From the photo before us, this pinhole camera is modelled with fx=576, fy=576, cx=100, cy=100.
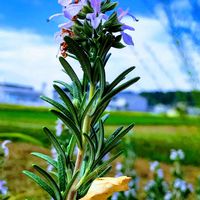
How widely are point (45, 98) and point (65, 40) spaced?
0.17 m

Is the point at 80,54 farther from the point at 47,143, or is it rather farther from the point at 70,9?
the point at 47,143

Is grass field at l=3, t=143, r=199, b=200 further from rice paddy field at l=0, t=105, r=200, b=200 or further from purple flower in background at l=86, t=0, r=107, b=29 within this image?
purple flower in background at l=86, t=0, r=107, b=29

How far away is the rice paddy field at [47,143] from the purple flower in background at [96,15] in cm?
148

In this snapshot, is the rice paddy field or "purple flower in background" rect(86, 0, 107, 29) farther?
the rice paddy field

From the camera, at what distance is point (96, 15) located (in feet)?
3.47

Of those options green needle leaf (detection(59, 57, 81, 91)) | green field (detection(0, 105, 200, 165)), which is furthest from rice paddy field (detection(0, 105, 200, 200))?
green needle leaf (detection(59, 57, 81, 91))

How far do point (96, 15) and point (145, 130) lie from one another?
1487 cm

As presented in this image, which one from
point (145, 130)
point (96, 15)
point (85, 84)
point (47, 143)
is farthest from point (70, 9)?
point (145, 130)

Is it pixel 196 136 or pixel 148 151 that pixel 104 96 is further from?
pixel 148 151

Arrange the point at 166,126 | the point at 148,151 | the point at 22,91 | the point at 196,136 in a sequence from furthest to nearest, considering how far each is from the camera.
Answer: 1. the point at 166,126
2. the point at 22,91
3. the point at 148,151
4. the point at 196,136

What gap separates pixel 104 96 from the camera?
1067mm

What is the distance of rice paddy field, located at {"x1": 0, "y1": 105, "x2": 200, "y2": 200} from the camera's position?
15.9ft

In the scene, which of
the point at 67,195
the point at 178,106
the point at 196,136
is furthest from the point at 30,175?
the point at 196,136

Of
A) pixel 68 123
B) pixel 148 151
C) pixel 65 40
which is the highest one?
pixel 65 40
